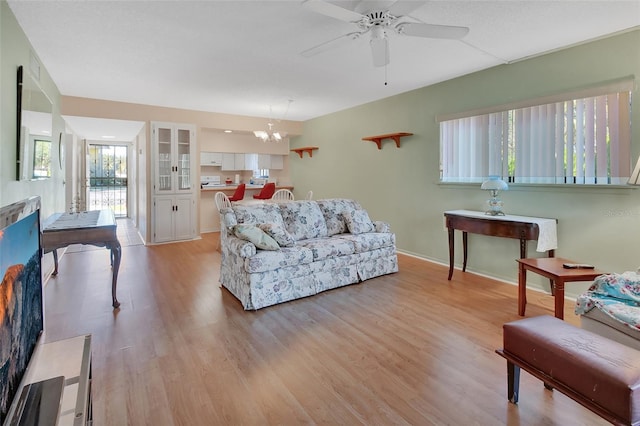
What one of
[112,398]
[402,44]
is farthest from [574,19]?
[112,398]

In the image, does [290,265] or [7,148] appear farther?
[290,265]

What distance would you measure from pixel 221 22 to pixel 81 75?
2.54m

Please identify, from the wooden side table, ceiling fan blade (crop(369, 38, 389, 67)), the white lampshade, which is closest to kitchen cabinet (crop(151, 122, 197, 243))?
ceiling fan blade (crop(369, 38, 389, 67))

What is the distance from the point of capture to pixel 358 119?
5941mm

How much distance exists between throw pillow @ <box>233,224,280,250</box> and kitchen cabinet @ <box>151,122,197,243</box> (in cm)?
336

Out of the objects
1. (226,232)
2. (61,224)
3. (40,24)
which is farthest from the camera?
(226,232)

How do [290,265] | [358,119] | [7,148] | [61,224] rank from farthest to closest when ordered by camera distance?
[358,119] < [290,265] < [61,224] < [7,148]

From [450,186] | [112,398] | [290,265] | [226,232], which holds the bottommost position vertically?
[112,398]

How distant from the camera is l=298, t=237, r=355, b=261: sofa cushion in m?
3.45

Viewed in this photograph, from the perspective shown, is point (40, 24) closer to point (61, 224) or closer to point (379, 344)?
point (61, 224)

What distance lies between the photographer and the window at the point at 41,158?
316 cm

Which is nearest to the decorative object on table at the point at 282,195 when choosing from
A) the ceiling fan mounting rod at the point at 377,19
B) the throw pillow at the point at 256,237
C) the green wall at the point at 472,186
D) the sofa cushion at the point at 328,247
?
the green wall at the point at 472,186

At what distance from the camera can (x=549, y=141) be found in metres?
3.45

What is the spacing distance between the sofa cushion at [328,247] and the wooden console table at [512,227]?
1.28 metres
